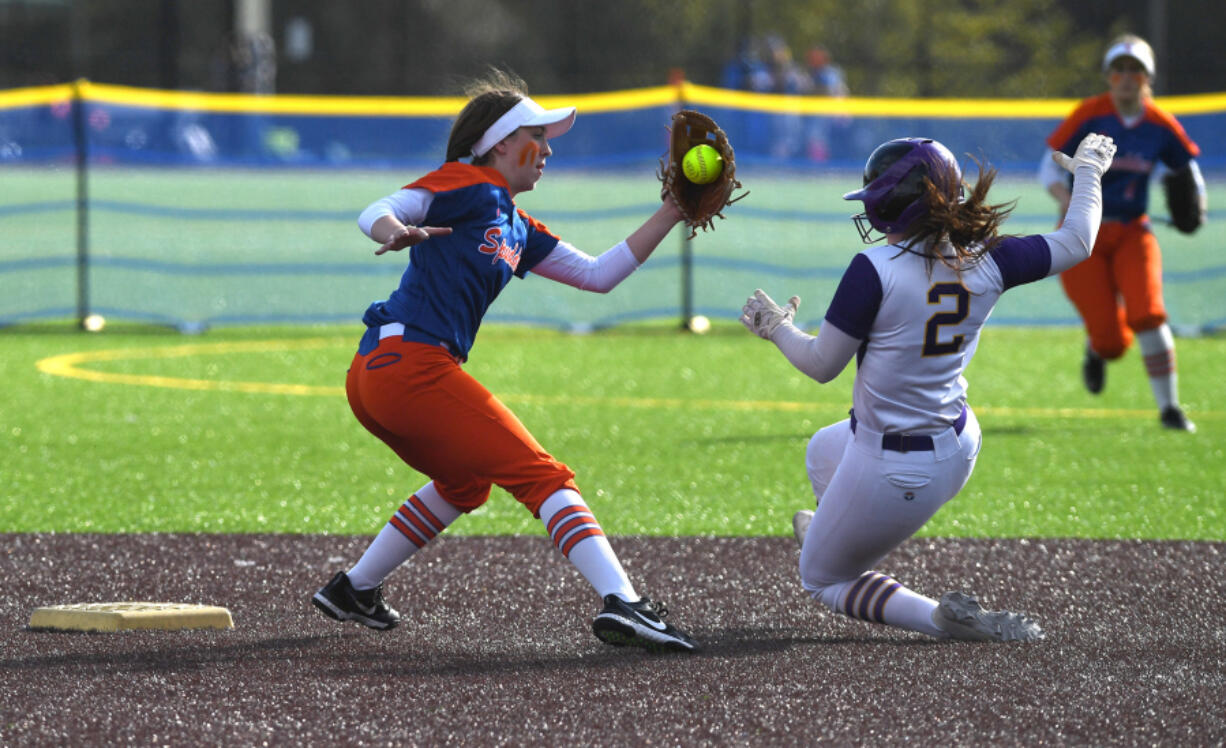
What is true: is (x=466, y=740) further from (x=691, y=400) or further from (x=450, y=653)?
(x=691, y=400)

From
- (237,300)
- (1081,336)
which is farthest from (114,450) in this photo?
(1081,336)

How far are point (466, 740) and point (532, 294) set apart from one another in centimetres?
1282

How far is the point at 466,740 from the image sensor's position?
4008 mm

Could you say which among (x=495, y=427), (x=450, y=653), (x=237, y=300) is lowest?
(x=237, y=300)

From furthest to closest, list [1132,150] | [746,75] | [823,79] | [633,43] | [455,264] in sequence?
1. [633,43]
2. [746,75]
3. [823,79]
4. [1132,150]
5. [455,264]

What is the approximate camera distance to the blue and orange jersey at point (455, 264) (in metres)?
5.00

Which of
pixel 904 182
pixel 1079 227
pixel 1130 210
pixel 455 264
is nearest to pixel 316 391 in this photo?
pixel 1130 210

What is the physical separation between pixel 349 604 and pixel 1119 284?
238 inches

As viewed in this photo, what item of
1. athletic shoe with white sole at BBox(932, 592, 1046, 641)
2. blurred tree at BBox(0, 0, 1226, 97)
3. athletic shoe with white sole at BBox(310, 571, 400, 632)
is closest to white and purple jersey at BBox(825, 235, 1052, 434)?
athletic shoe with white sole at BBox(932, 592, 1046, 641)

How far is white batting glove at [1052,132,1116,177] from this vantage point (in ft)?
16.8

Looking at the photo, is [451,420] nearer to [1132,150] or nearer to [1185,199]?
[1132,150]

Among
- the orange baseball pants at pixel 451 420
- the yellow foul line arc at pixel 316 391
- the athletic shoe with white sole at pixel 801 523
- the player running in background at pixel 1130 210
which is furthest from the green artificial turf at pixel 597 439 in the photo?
the orange baseball pants at pixel 451 420

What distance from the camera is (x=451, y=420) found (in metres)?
4.90

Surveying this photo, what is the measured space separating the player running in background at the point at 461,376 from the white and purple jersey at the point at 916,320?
87 cm
